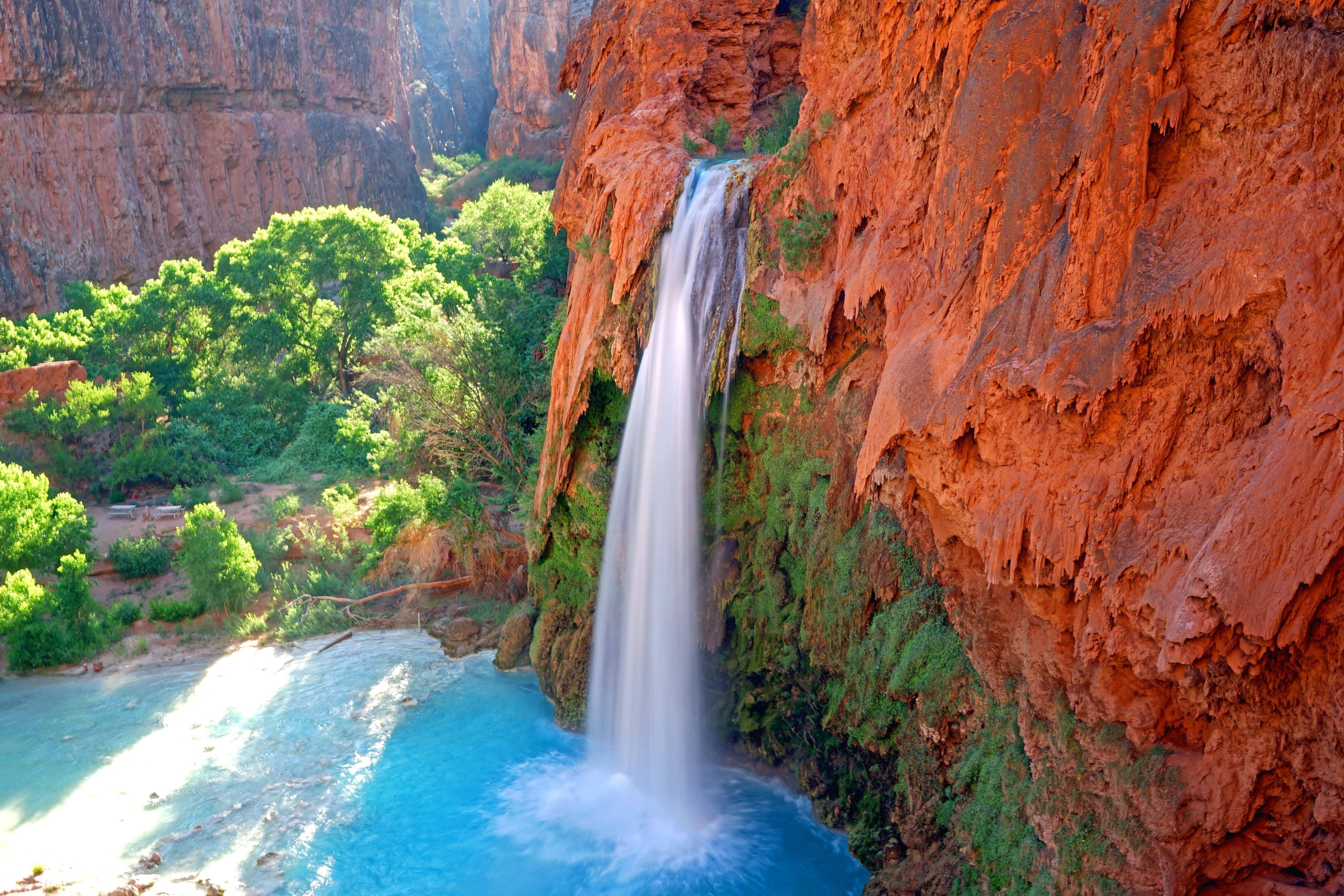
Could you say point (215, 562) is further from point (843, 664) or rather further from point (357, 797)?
point (843, 664)

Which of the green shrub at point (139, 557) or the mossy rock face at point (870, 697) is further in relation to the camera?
the green shrub at point (139, 557)

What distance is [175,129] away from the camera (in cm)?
4669

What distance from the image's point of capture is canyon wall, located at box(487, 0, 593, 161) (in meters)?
59.1

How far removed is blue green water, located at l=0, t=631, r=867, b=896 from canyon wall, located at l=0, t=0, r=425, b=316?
29336 millimetres

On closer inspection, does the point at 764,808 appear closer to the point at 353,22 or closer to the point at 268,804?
the point at 268,804

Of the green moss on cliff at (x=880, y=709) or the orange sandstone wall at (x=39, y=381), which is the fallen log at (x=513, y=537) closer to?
the green moss on cliff at (x=880, y=709)

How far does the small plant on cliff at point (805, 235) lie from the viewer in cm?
1141

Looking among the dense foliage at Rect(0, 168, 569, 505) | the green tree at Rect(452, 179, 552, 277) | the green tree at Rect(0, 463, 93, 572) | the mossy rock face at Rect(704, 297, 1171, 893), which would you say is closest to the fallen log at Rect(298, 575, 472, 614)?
the dense foliage at Rect(0, 168, 569, 505)

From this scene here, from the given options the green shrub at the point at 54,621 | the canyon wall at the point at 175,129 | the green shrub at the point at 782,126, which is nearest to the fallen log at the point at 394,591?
the green shrub at the point at 54,621

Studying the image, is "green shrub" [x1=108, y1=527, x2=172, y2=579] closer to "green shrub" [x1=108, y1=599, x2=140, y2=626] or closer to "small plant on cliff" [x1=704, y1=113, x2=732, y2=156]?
"green shrub" [x1=108, y1=599, x2=140, y2=626]

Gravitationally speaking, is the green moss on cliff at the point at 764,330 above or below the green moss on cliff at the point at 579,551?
above

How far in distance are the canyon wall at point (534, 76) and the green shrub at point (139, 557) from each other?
41.1 metres

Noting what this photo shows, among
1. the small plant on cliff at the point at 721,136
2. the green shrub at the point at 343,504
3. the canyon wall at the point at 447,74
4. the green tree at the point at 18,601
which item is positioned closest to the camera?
the small plant on cliff at the point at 721,136

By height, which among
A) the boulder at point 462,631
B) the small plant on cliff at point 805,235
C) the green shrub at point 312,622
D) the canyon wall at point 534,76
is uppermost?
the canyon wall at point 534,76
